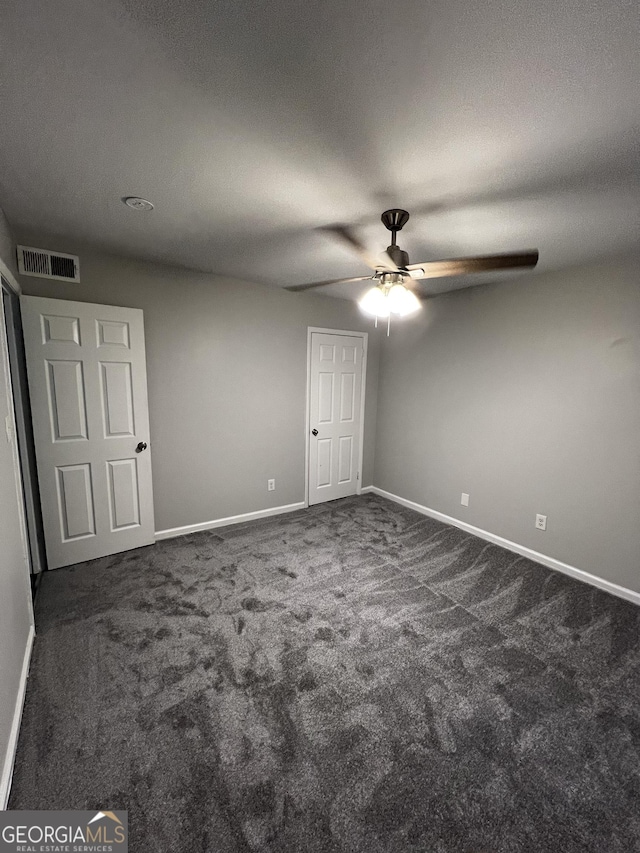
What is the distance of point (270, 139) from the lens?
4.61 ft

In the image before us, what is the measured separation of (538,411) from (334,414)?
2086 mm

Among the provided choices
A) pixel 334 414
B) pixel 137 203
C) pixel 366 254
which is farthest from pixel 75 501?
pixel 366 254

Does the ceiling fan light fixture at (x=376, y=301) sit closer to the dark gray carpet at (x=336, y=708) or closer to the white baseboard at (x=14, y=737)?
the dark gray carpet at (x=336, y=708)

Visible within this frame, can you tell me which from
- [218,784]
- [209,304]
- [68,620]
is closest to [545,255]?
[209,304]

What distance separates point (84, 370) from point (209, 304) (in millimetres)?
1172

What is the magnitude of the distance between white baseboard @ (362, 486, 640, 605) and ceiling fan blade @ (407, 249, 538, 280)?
8.13 ft

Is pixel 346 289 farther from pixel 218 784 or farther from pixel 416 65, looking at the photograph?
pixel 218 784

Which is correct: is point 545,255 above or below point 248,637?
above

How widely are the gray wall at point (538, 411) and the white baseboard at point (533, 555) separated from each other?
5cm

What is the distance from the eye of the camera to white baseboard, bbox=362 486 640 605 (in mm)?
2639

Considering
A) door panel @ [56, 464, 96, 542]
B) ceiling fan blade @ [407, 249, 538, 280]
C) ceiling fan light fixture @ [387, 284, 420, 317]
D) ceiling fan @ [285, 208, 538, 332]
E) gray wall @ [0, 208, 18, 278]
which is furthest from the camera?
door panel @ [56, 464, 96, 542]

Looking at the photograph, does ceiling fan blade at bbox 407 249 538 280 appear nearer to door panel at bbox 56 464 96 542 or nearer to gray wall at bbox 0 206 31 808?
gray wall at bbox 0 206 31 808

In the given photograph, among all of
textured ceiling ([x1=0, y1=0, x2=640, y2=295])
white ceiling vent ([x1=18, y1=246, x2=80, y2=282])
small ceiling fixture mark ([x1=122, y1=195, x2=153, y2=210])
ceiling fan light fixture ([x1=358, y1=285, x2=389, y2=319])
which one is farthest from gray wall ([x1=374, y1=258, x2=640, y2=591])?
white ceiling vent ([x1=18, y1=246, x2=80, y2=282])

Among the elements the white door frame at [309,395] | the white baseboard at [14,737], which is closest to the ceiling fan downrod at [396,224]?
the white door frame at [309,395]
